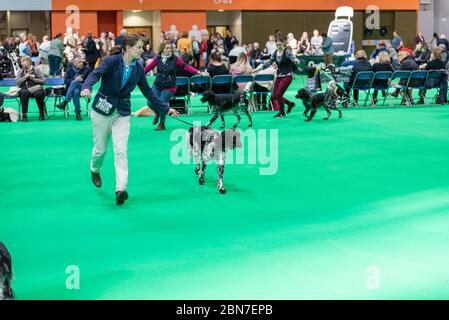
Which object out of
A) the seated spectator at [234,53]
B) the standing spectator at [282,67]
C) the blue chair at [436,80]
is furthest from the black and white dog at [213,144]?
the seated spectator at [234,53]

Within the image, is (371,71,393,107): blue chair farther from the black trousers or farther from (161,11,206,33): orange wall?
(161,11,206,33): orange wall

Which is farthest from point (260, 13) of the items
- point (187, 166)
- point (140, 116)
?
point (187, 166)

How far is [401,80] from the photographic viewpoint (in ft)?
63.4

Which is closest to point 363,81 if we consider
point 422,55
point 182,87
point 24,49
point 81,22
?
point 182,87

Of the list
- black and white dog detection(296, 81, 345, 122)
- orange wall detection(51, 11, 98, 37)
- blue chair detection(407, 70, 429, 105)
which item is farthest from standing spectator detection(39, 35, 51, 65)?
black and white dog detection(296, 81, 345, 122)

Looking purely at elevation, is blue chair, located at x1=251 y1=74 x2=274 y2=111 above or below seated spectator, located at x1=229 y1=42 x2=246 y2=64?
below

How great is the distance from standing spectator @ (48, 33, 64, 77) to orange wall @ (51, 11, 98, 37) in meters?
8.05

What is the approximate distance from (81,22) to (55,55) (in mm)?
8718

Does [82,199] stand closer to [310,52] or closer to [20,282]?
[20,282]

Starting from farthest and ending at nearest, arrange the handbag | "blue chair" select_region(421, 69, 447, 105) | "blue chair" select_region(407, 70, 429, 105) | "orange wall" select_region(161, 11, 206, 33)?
"orange wall" select_region(161, 11, 206, 33) < "blue chair" select_region(421, 69, 447, 105) < "blue chair" select_region(407, 70, 429, 105) < the handbag

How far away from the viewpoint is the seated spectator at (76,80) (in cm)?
1644

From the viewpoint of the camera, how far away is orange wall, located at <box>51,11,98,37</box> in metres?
35.9

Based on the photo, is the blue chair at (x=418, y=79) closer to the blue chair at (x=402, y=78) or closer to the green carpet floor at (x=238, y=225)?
the blue chair at (x=402, y=78)

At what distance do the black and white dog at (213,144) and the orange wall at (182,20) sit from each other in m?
28.8
